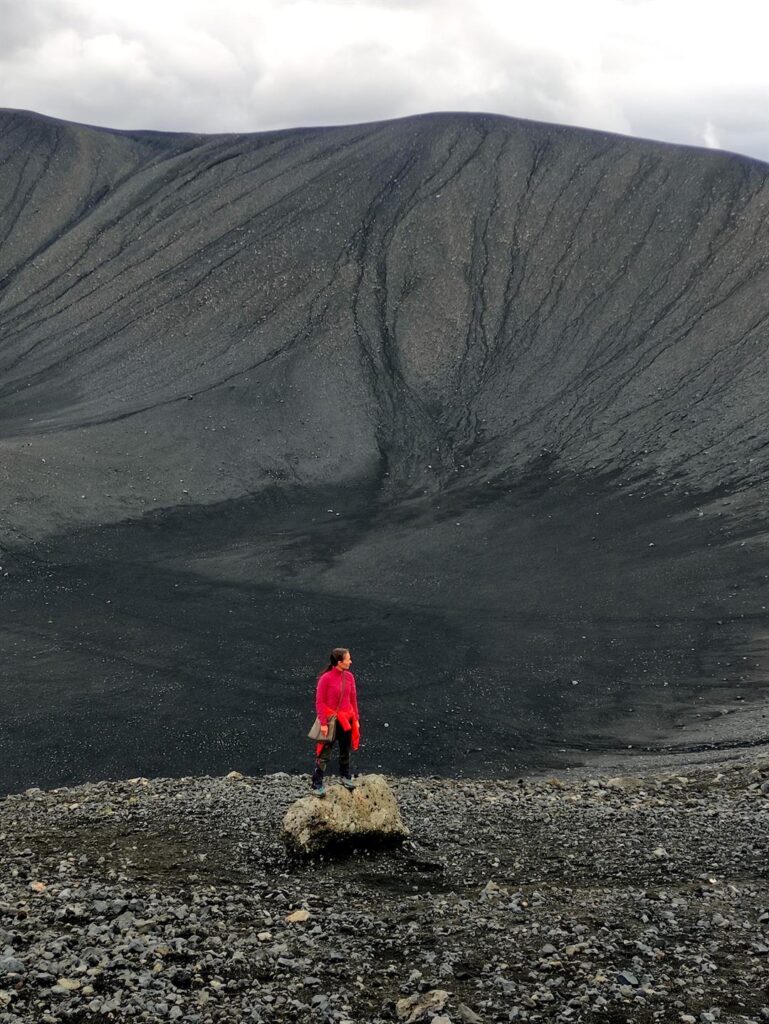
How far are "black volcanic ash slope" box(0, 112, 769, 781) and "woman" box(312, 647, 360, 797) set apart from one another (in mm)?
9334

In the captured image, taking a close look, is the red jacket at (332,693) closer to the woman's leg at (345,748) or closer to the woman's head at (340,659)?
the woman's head at (340,659)

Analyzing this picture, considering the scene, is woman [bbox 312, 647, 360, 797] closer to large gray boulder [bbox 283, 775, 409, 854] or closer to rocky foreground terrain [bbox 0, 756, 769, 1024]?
large gray boulder [bbox 283, 775, 409, 854]

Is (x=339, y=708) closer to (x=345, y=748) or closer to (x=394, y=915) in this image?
(x=345, y=748)

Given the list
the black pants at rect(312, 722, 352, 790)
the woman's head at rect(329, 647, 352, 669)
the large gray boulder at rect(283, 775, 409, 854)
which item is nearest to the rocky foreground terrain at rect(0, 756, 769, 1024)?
the large gray boulder at rect(283, 775, 409, 854)

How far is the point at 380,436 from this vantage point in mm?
44500

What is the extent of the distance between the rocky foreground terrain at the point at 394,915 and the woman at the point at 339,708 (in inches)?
38.0

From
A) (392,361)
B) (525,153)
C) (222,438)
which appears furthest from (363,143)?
(222,438)

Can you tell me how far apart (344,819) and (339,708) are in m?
1.17

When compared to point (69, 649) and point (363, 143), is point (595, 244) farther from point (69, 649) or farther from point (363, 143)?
point (69, 649)

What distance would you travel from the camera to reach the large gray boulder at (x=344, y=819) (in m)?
10.4

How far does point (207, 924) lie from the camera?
26.7 ft

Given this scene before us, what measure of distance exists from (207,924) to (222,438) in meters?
36.1

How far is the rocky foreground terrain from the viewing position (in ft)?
22.9

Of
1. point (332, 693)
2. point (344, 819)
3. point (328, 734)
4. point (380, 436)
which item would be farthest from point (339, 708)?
point (380, 436)
